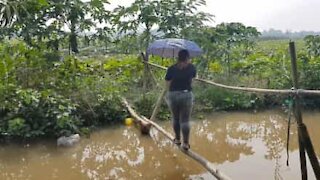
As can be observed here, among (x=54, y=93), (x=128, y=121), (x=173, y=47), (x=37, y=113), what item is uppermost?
(x=173, y=47)

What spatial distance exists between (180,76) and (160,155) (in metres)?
1.94

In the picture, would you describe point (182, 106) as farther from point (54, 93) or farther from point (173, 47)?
point (54, 93)

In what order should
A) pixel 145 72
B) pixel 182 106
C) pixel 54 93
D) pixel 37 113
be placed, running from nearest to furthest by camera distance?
pixel 182 106, pixel 37 113, pixel 54 93, pixel 145 72

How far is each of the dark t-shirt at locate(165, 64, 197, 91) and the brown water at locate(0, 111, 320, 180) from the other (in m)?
1.36

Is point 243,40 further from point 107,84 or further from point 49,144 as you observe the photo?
point 49,144

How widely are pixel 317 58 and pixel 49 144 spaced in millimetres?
7189

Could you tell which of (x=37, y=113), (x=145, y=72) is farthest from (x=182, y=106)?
(x=145, y=72)

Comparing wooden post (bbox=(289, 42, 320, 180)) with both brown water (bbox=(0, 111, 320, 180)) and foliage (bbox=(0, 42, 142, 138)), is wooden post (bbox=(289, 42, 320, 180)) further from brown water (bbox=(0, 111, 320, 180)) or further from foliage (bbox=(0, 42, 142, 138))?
foliage (bbox=(0, 42, 142, 138))

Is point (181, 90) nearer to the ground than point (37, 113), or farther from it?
farther from it

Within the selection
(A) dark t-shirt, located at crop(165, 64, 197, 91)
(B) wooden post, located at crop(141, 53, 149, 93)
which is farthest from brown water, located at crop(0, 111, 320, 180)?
(A) dark t-shirt, located at crop(165, 64, 197, 91)

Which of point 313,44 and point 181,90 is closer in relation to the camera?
point 181,90

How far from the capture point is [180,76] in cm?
625

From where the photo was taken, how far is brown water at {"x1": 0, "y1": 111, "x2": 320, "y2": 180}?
673cm

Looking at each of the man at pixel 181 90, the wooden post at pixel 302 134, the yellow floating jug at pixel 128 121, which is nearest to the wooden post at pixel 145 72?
the yellow floating jug at pixel 128 121
